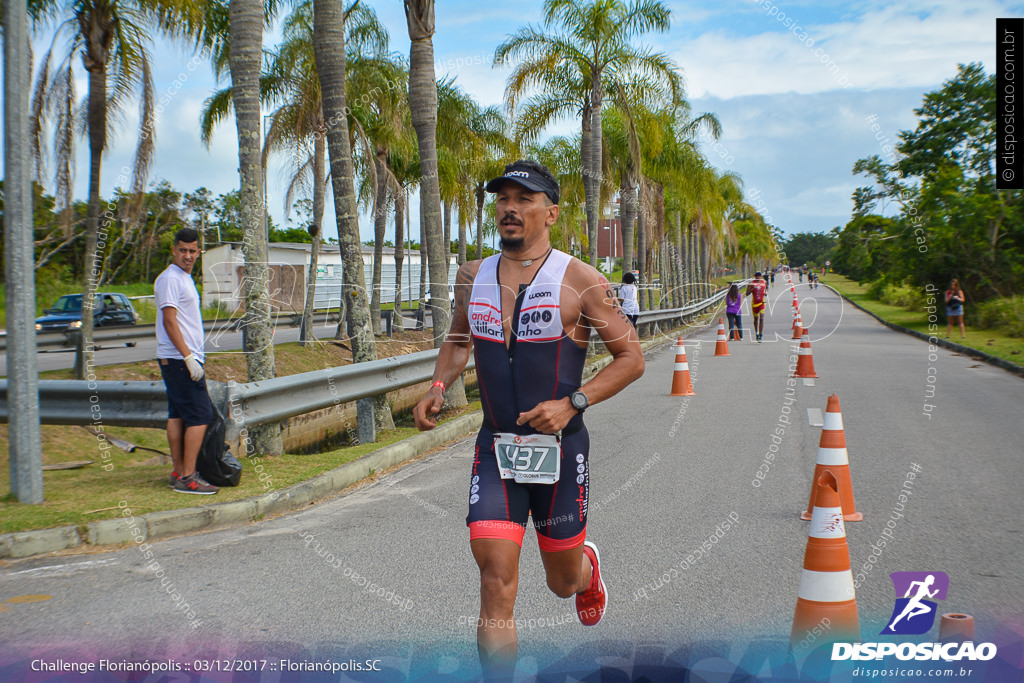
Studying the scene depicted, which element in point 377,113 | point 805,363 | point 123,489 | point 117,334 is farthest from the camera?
point 377,113

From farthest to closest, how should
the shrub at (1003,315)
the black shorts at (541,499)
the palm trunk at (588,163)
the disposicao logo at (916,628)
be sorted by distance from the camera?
1. the palm trunk at (588,163)
2. the shrub at (1003,315)
3. the disposicao logo at (916,628)
4. the black shorts at (541,499)

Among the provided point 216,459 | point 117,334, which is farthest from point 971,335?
point 216,459

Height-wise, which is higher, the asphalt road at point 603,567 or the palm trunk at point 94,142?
the palm trunk at point 94,142

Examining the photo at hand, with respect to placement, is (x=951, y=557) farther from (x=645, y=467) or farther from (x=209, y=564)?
(x=209, y=564)

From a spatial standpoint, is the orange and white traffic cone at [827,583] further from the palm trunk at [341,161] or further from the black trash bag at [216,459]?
the palm trunk at [341,161]

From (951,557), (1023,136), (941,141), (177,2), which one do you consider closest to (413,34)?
(177,2)

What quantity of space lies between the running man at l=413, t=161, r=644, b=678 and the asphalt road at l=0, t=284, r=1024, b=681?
742 mm

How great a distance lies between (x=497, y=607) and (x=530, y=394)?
814 mm

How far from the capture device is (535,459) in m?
3.34

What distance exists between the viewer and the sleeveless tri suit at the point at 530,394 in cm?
336

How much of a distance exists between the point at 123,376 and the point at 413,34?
697cm

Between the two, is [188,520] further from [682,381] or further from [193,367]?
[682,381]

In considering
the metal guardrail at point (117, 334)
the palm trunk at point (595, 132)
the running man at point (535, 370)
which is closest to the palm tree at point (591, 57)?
the palm trunk at point (595, 132)

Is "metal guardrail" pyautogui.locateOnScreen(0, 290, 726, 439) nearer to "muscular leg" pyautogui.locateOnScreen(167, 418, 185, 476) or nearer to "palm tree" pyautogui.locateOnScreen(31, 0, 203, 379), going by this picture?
"muscular leg" pyautogui.locateOnScreen(167, 418, 185, 476)
